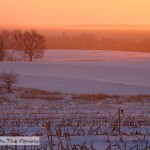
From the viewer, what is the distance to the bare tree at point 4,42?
69613mm

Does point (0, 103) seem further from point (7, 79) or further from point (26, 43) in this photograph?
point (26, 43)

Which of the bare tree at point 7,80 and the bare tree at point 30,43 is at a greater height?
the bare tree at point 30,43

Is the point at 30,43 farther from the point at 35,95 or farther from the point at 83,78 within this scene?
the point at 35,95

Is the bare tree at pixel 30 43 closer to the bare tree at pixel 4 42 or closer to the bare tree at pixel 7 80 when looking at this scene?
the bare tree at pixel 4 42

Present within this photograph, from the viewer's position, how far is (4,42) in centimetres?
7381

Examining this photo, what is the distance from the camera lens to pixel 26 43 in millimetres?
75188

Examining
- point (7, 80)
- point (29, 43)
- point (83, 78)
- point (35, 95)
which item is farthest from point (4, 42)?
point (35, 95)

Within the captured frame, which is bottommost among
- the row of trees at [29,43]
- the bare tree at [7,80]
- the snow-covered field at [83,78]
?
the snow-covered field at [83,78]

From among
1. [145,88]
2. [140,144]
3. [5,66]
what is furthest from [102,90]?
[140,144]

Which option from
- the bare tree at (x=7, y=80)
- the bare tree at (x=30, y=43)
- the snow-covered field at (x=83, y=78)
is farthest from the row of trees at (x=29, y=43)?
the bare tree at (x=7, y=80)

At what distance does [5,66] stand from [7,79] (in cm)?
2105

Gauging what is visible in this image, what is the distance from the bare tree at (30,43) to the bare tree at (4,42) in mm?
2332

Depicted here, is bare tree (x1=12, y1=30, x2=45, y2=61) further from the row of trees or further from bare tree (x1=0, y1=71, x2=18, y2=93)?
bare tree (x1=0, y1=71, x2=18, y2=93)

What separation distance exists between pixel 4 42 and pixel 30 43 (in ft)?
13.7
